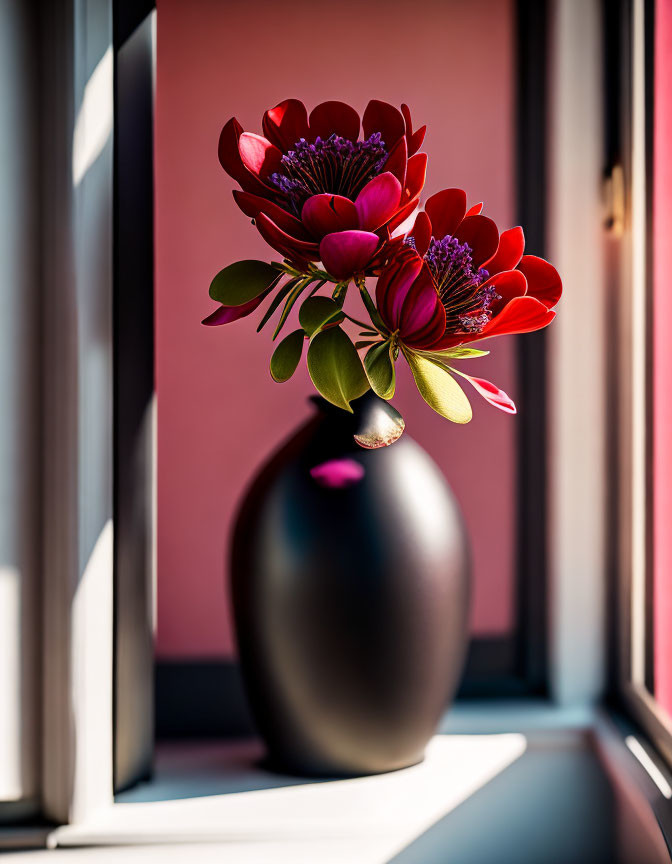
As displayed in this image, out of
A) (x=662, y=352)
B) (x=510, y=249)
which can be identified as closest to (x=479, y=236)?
(x=510, y=249)

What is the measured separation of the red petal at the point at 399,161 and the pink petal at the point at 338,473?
24 cm

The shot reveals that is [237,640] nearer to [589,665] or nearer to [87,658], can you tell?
[87,658]

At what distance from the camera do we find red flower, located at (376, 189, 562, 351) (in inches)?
22.5

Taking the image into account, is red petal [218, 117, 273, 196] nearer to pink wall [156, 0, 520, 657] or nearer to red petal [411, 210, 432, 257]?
red petal [411, 210, 432, 257]

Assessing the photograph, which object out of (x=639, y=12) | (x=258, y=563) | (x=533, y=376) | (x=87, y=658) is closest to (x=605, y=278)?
(x=533, y=376)

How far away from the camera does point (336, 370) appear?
60 centimetres

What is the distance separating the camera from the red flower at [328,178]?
577 mm

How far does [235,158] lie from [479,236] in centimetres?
21

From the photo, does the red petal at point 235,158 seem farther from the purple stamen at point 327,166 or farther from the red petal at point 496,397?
the red petal at point 496,397

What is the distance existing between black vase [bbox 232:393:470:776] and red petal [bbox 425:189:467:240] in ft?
0.52

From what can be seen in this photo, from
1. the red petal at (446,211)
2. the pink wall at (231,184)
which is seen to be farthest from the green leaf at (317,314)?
the pink wall at (231,184)

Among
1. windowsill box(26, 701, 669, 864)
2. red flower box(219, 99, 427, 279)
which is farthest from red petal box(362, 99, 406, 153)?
windowsill box(26, 701, 669, 864)

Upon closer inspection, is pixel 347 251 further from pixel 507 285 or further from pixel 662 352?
pixel 662 352

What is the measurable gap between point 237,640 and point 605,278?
0.57 m
